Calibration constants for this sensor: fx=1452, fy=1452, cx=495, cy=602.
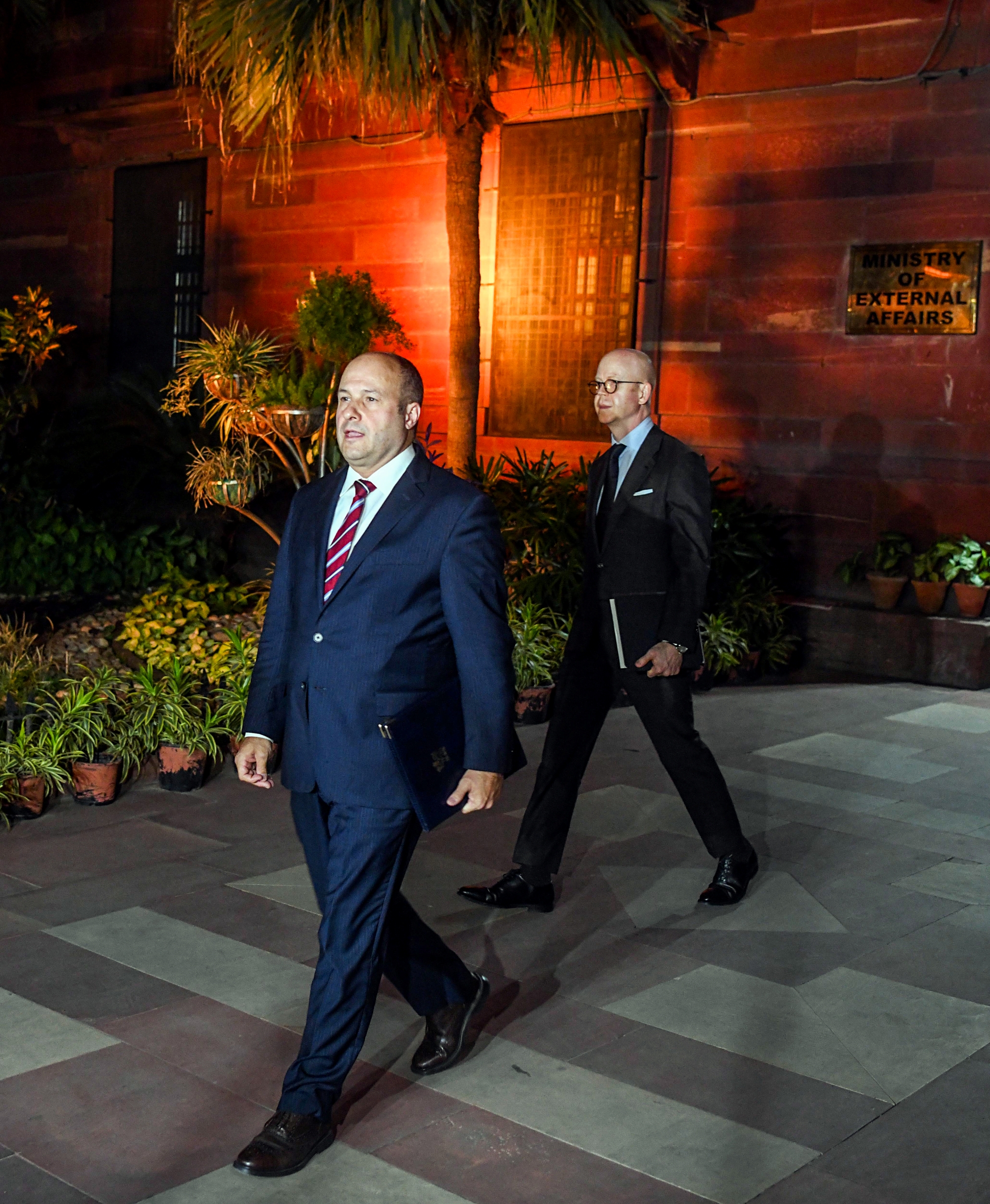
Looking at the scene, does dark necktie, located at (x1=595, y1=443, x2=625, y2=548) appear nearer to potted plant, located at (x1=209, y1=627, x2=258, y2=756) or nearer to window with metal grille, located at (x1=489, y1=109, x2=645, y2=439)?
potted plant, located at (x1=209, y1=627, x2=258, y2=756)

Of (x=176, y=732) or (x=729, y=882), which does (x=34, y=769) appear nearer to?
(x=176, y=732)

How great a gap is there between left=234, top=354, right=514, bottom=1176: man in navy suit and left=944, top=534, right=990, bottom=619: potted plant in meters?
7.15

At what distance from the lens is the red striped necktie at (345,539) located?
11.0ft

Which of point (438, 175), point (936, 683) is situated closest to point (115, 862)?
point (936, 683)

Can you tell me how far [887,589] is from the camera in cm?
1031

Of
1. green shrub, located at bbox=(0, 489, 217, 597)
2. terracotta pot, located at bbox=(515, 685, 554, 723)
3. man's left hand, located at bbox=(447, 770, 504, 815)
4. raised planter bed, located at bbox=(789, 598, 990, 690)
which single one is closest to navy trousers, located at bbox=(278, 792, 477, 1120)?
man's left hand, located at bbox=(447, 770, 504, 815)

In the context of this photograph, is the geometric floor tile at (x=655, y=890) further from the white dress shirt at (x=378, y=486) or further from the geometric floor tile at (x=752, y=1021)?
the white dress shirt at (x=378, y=486)

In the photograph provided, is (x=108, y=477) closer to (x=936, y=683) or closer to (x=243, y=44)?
(x=243, y=44)

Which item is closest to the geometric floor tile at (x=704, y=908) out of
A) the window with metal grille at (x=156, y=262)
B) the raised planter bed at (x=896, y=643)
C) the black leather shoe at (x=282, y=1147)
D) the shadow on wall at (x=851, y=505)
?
the black leather shoe at (x=282, y=1147)

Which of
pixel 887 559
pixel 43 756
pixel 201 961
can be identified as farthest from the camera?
pixel 887 559

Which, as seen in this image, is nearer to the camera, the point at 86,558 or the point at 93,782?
the point at 93,782

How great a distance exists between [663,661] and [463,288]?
6.51 metres

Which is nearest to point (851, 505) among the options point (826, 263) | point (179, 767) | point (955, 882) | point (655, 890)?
point (826, 263)

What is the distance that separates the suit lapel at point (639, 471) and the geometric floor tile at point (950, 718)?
158 inches
